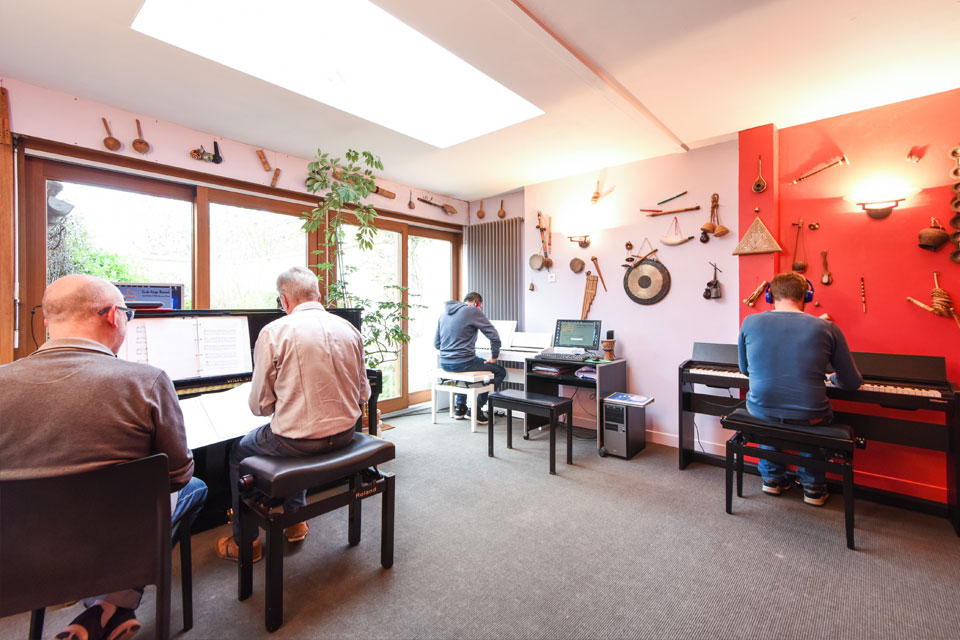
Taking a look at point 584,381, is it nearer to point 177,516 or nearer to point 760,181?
point 760,181

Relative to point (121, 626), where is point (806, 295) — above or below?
above

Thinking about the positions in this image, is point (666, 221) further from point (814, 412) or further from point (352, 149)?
point (352, 149)

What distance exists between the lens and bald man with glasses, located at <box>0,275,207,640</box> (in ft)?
3.80

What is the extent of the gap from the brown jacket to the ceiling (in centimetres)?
177

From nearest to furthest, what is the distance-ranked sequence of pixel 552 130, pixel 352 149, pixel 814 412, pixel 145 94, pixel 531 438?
pixel 814 412 < pixel 145 94 < pixel 552 130 < pixel 352 149 < pixel 531 438

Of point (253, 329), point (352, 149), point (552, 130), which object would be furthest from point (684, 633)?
point (352, 149)

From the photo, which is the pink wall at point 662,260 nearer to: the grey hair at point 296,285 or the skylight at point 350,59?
the skylight at point 350,59

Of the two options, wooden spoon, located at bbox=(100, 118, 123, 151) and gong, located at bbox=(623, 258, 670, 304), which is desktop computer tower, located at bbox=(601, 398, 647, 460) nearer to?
gong, located at bbox=(623, 258, 670, 304)

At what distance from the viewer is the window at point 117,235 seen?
9.57 ft

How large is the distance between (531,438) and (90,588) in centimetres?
334

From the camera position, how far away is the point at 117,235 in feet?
10.3

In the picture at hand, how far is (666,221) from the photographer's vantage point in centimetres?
391

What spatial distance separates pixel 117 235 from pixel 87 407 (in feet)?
8.56

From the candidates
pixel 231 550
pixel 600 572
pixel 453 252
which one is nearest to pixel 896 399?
pixel 600 572
